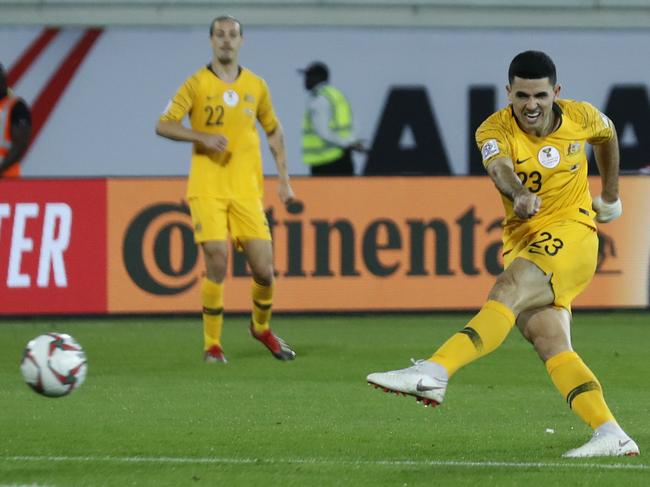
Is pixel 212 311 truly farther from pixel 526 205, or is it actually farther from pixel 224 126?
pixel 526 205

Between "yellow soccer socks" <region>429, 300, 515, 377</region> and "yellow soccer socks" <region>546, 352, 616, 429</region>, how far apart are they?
297mm

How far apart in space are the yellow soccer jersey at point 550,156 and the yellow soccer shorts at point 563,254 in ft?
0.19

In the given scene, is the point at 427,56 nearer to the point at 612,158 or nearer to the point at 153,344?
the point at 153,344

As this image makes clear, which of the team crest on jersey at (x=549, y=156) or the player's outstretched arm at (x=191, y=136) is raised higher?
the team crest on jersey at (x=549, y=156)

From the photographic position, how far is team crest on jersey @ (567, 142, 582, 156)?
22.0 feet

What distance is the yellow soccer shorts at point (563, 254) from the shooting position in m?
6.56

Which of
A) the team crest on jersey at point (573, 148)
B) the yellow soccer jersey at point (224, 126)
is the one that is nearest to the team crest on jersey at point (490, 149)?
the team crest on jersey at point (573, 148)

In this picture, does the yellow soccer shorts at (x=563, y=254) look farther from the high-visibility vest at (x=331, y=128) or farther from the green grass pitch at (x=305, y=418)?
the high-visibility vest at (x=331, y=128)

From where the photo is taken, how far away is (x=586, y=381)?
6.54 meters

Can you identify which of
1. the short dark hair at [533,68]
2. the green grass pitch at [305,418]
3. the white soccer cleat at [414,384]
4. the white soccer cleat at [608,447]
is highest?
the short dark hair at [533,68]

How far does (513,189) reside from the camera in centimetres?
635

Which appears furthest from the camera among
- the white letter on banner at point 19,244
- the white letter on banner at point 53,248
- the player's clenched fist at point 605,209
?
the white letter on banner at point 53,248

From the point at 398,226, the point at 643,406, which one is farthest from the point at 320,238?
the point at 643,406

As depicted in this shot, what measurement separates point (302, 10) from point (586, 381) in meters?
13.1
